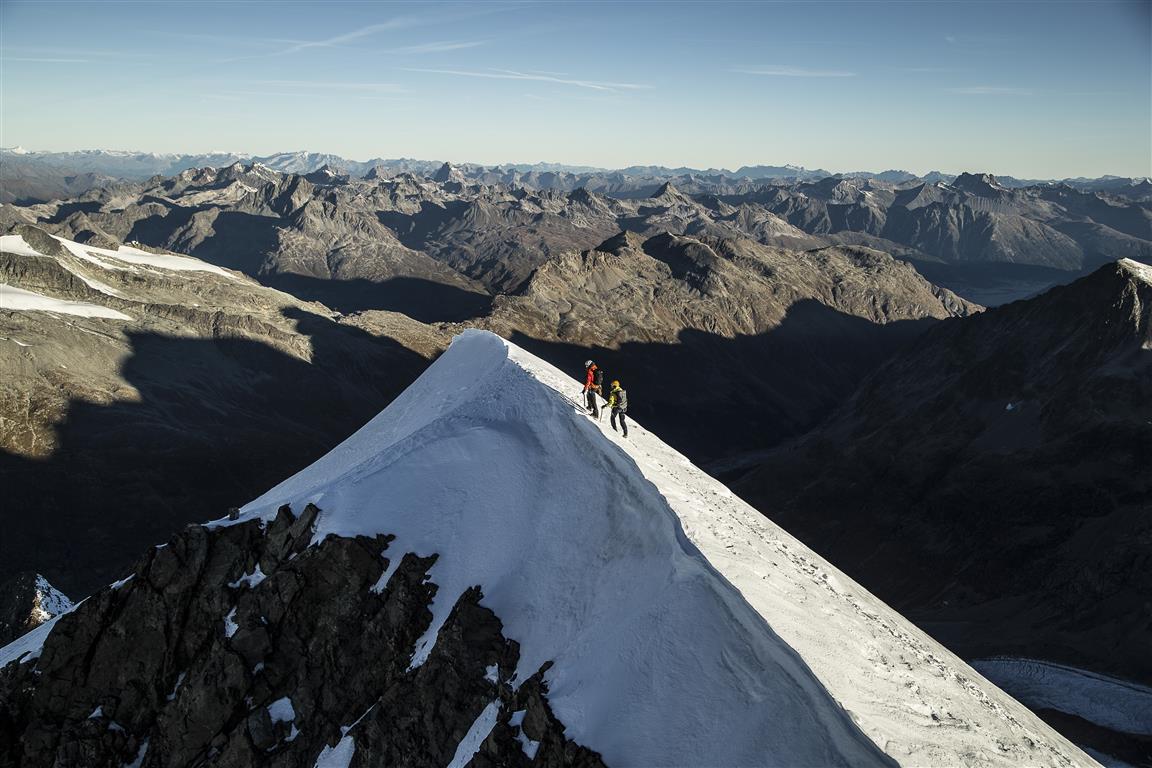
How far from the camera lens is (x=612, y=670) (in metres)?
19.5

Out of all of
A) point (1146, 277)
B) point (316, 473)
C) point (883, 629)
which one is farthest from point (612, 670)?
point (1146, 277)

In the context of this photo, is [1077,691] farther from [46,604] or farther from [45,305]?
[45,305]

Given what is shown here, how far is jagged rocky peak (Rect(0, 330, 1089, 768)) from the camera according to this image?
733 inches


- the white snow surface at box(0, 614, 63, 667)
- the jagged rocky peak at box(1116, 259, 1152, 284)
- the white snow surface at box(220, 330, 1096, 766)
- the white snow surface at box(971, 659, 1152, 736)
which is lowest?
the white snow surface at box(971, 659, 1152, 736)

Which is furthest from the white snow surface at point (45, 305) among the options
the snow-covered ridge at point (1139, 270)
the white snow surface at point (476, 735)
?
the snow-covered ridge at point (1139, 270)

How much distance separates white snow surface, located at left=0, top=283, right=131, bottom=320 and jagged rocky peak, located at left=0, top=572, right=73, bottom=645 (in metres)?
78.9

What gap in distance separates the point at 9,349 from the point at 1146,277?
528ft

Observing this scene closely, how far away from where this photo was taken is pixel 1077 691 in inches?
1726

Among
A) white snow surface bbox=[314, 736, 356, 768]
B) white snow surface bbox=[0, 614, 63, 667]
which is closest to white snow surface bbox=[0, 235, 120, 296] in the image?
white snow surface bbox=[0, 614, 63, 667]

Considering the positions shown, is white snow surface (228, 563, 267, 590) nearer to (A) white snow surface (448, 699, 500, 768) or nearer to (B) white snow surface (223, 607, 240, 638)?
(B) white snow surface (223, 607, 240, 638)

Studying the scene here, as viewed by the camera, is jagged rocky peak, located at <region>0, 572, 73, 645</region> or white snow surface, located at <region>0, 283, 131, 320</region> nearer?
jagged rocky peak, located at <region>0, 572, 73, 645</region>

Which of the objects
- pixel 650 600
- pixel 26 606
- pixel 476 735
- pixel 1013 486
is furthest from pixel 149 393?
pixel 1013 486

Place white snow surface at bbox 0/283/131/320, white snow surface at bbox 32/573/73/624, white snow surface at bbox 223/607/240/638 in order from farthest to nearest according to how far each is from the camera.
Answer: white snow surface at bbox 0/283/131/320, white snow surface at bbox 32/573/73/624, white snow surface at bbox 223/607/240/638

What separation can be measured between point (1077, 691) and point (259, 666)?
46.0 metres
